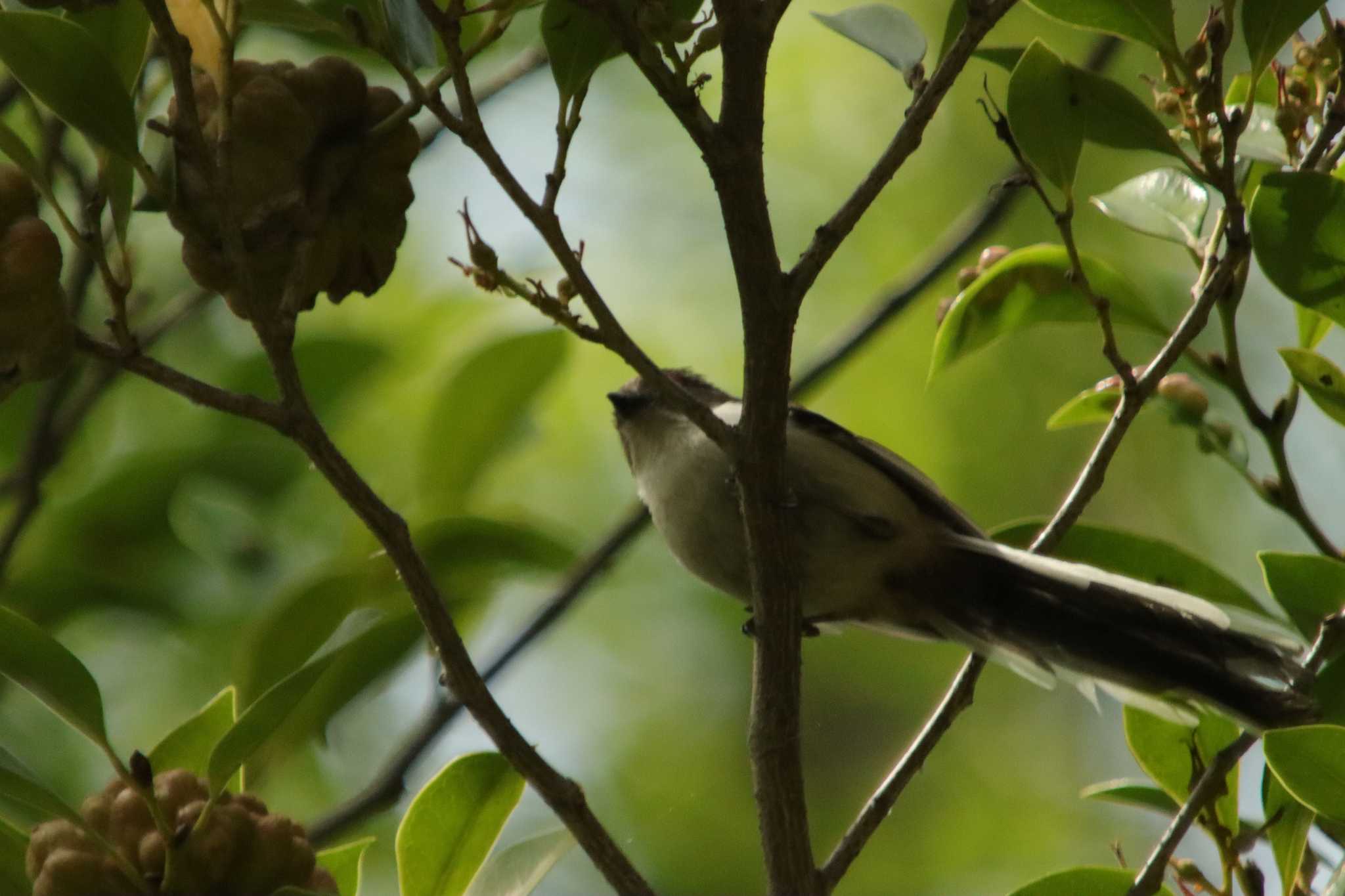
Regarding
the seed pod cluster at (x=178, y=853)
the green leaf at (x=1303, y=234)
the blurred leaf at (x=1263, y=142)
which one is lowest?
the seed pod cluster at (x=178, y=853)

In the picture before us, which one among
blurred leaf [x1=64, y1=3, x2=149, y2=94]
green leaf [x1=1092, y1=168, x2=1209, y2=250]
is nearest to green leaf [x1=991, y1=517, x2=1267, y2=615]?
green leaf [x1=1092, y1=168, x2=1209, y2=250]

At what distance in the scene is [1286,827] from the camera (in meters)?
2.79

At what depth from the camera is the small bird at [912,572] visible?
321 centimetres

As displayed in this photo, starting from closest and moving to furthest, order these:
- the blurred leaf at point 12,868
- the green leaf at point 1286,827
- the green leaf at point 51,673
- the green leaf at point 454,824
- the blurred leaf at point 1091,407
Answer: the green leaf at point 51,673
the blurred leaf at point 12,868
the green leaf at point 454,824
the green leaf at point 1286,827
the blurred leaf at point 1091,407

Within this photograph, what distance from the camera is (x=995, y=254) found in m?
3.24

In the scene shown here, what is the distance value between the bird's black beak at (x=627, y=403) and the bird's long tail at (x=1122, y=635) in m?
1.07

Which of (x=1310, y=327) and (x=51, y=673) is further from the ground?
(x=1310, y=327)

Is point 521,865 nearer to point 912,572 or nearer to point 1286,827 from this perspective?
point 1286,827

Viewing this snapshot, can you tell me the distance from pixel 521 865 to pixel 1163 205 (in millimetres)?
1800

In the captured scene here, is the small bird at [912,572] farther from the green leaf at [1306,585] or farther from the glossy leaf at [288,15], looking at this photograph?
the glossy leaf at [288,15]

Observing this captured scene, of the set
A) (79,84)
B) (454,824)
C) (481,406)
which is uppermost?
(481,406)

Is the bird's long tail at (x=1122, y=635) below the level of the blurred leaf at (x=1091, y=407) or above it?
below

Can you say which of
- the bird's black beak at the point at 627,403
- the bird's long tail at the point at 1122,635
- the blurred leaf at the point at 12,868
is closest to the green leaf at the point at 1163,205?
the bird's long tail at the point at 1122,635

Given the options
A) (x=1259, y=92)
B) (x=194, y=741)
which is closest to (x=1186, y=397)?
(x=1259, y=92)
